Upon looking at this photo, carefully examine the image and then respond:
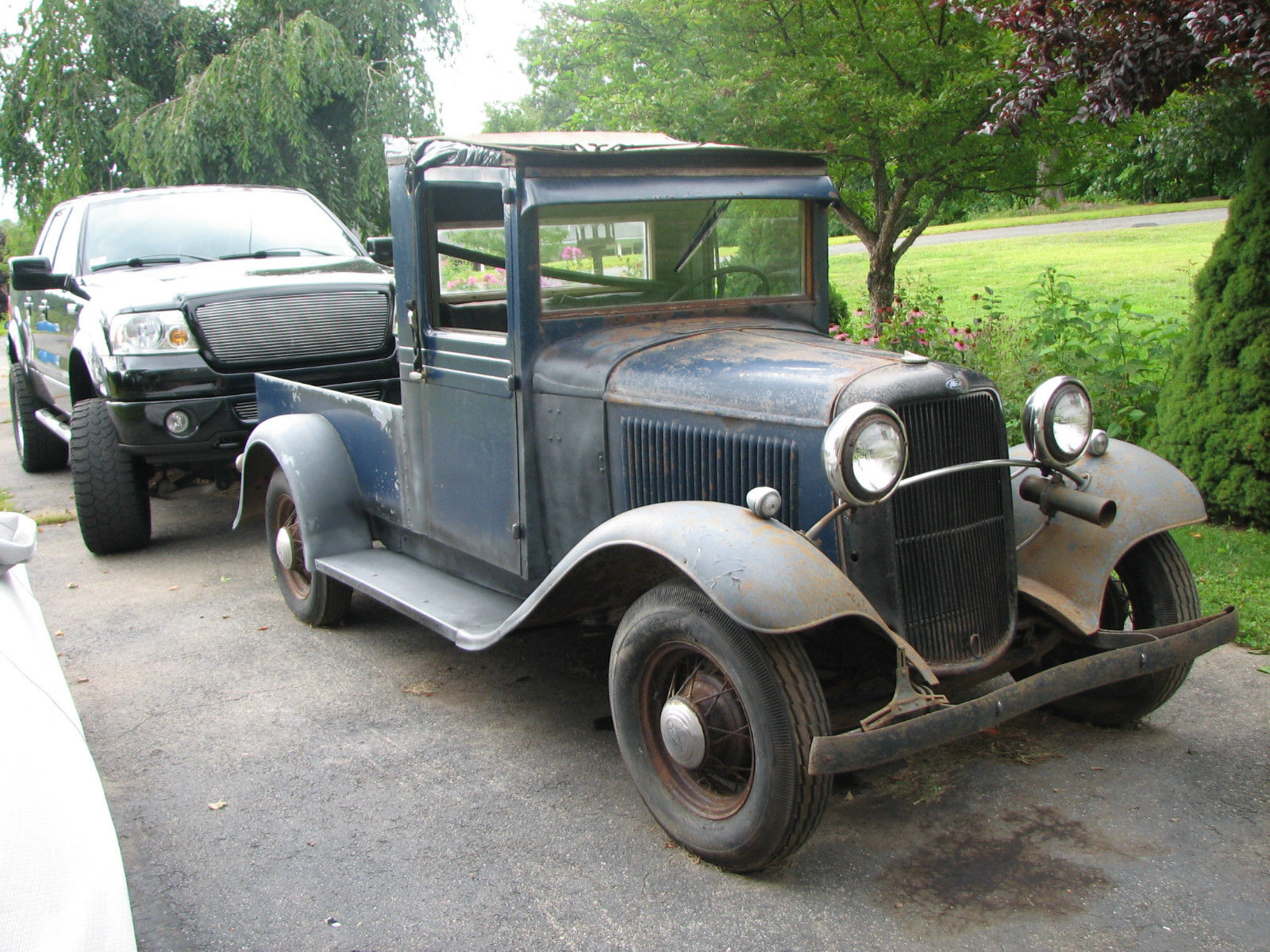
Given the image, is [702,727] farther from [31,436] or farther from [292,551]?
[31,436]

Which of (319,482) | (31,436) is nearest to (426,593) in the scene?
(319,482)

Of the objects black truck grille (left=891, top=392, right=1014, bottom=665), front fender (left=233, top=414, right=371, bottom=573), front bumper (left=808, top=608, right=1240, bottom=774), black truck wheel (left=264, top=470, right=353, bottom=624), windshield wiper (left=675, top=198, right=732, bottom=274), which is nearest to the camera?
front bumper (left=808, top=608, right=1240, bottom=774)

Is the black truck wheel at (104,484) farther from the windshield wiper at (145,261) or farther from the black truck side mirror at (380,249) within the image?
the black truck side mirror at (380,249)

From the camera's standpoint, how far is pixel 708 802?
2998 millimetres

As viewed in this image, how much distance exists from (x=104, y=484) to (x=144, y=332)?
85cm

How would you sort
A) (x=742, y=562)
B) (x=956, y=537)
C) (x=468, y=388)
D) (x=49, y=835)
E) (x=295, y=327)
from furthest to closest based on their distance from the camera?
(x=295, y=327) < (x=468, y=388) < (x=956, y=537) < (x=742, y=562) < (x=49, y=835)

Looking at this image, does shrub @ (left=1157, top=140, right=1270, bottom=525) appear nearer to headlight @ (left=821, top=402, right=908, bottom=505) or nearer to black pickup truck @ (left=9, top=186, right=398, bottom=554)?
headlight @ (left=821, top=402, right=908, bottom=505)

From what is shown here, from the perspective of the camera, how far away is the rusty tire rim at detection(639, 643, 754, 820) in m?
2.92

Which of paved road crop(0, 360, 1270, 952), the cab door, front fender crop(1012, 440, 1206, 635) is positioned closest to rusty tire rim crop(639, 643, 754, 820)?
paved road crop(0, 360, 1270, 952)

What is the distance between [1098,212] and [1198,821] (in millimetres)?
24494

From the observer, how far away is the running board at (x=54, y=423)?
6.74 m

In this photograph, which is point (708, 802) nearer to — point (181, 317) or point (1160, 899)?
point (1160, 899)

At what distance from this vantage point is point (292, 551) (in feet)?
16.2

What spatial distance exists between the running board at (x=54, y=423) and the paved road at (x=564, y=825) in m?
2.61
